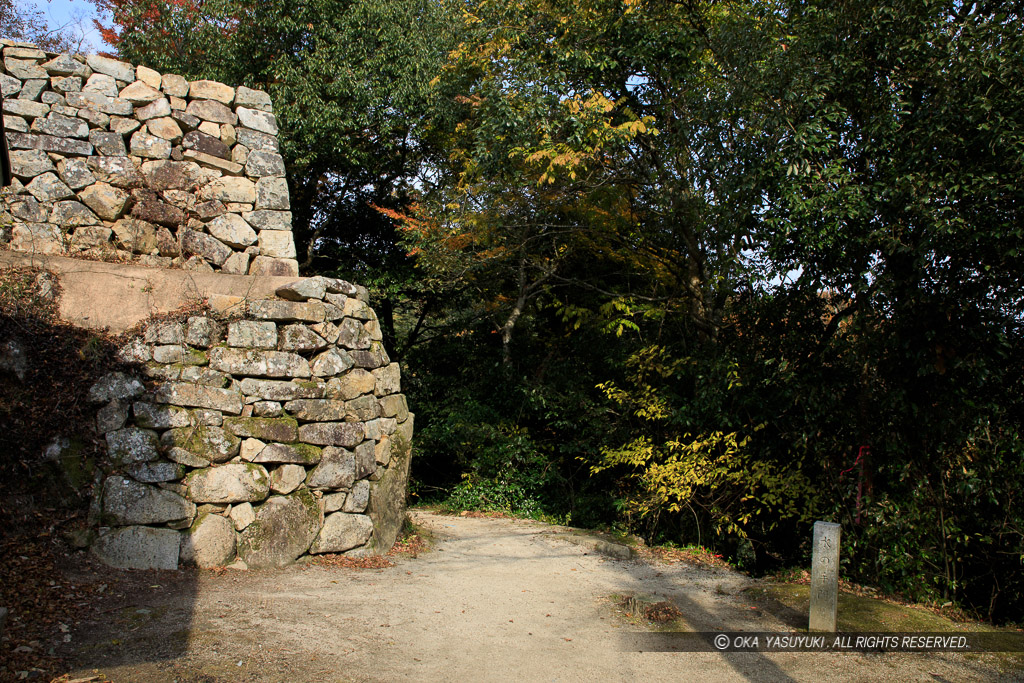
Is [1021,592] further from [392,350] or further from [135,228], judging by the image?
[392,350]

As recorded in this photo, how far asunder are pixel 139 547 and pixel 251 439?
1.13m

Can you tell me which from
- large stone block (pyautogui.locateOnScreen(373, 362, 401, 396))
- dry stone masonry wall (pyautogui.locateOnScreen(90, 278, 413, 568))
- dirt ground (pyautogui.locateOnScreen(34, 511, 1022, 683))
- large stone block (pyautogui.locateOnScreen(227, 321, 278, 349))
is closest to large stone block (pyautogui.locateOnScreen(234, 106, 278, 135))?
dry stone masonry wall (pyautogui.locateOnScreen(90, 278, 413, 568))

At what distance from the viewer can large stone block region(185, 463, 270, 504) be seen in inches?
213

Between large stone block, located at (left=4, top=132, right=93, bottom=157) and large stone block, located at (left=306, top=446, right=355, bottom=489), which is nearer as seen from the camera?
large stone block, located at (left=306, top=446, right=355, bottom=489)

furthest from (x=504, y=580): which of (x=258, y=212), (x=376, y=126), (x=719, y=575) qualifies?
(x=376, y=126)

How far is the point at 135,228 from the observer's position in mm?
6348

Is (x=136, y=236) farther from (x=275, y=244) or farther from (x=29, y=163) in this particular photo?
(x=275, y=244)

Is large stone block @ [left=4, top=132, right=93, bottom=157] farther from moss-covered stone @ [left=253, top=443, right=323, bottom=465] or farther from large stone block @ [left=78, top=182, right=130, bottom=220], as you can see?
moss-covered stone @ [left=253, top=443, right=323, bottom=465]

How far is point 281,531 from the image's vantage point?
5.66m

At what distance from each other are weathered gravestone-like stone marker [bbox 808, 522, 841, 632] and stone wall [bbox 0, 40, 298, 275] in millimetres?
5337

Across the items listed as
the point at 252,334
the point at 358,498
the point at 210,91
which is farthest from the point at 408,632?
the point at 210,91

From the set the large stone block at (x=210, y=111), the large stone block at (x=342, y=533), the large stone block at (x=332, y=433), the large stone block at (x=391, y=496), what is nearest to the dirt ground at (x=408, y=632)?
the large stone block at (x=342, y=533)

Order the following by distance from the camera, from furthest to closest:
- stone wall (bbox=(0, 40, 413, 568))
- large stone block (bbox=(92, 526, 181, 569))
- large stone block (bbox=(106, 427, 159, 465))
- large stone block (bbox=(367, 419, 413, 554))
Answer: large stone block (bbox=(367, 419, 413, 554)) → stone wall (bbox=(0, 40, 413, 568)) → large stone block (bbox=(106, 427, 159, 465)) → large stone block (bbox=(92, 526, 181, 569))

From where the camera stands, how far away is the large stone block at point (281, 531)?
5.53 metres
